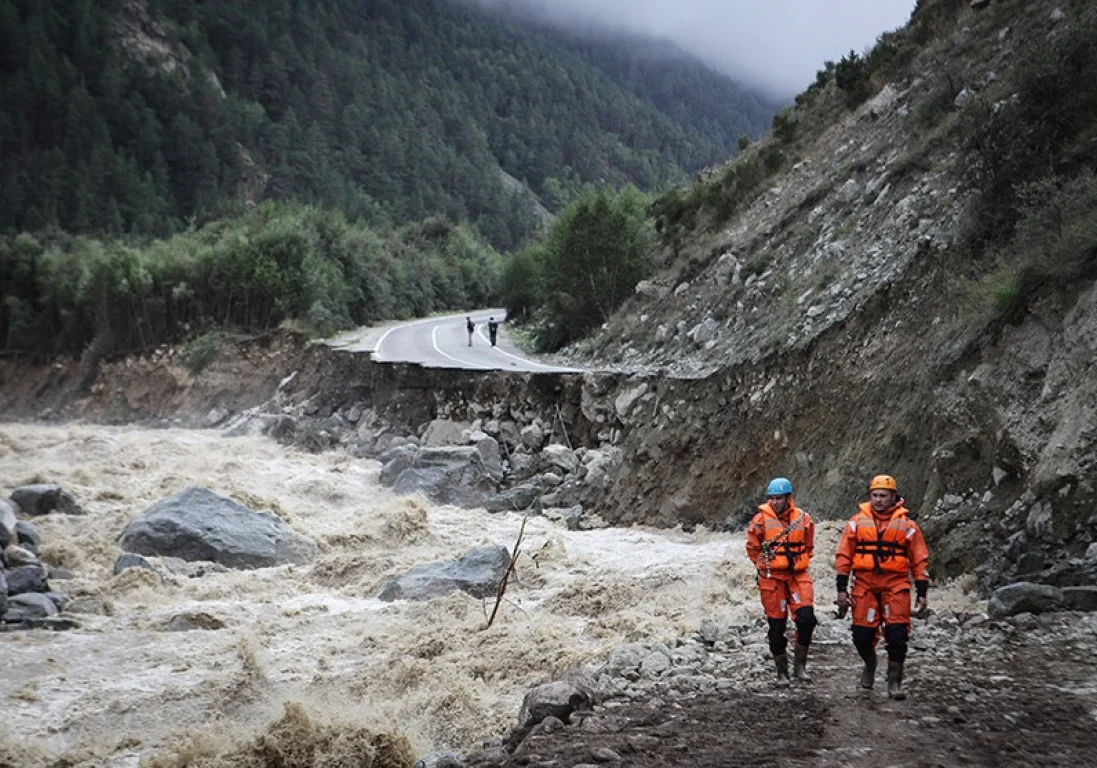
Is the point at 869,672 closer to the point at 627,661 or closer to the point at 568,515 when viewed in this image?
the point at 627,661

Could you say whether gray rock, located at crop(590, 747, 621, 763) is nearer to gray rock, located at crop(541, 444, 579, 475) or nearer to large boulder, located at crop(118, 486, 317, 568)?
large boulder, located at crop(118, 486, 317, 568)

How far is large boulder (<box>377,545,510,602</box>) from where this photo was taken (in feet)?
A: 39.7

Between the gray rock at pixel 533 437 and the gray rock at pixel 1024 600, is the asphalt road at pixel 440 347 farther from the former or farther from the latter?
the gray rock at pixel 1024 600

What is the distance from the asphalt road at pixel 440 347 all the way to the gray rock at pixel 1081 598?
1402 cm

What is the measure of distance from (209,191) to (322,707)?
87.2 m

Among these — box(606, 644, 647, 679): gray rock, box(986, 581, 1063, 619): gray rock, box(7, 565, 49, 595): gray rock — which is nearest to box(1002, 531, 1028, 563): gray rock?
box(986, 581, 1063, 619): gray rock

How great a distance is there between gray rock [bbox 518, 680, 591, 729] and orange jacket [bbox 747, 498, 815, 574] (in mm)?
1678

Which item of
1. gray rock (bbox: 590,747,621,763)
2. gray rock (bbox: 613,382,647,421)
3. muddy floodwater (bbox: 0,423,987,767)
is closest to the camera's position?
gray rock (bbox: 590,747,621,763)

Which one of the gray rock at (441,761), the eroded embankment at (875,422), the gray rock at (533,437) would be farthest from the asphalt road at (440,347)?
the gray rock at (441,761)

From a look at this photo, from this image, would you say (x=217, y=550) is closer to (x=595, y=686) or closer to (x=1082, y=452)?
(x=595, y=686)

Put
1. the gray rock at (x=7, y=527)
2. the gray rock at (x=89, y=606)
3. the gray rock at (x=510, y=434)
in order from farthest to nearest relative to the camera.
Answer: the gray rock at (x=510, y=434), the gray rock at (x=7, y=527), the gray rock at (x=89, y=606)

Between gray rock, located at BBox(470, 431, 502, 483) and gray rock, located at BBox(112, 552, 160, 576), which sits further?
gray rock, located at BBox(470, 431, 502, 483)

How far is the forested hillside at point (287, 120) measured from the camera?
85.3 m

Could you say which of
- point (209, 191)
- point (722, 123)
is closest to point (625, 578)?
point (209, 191)
